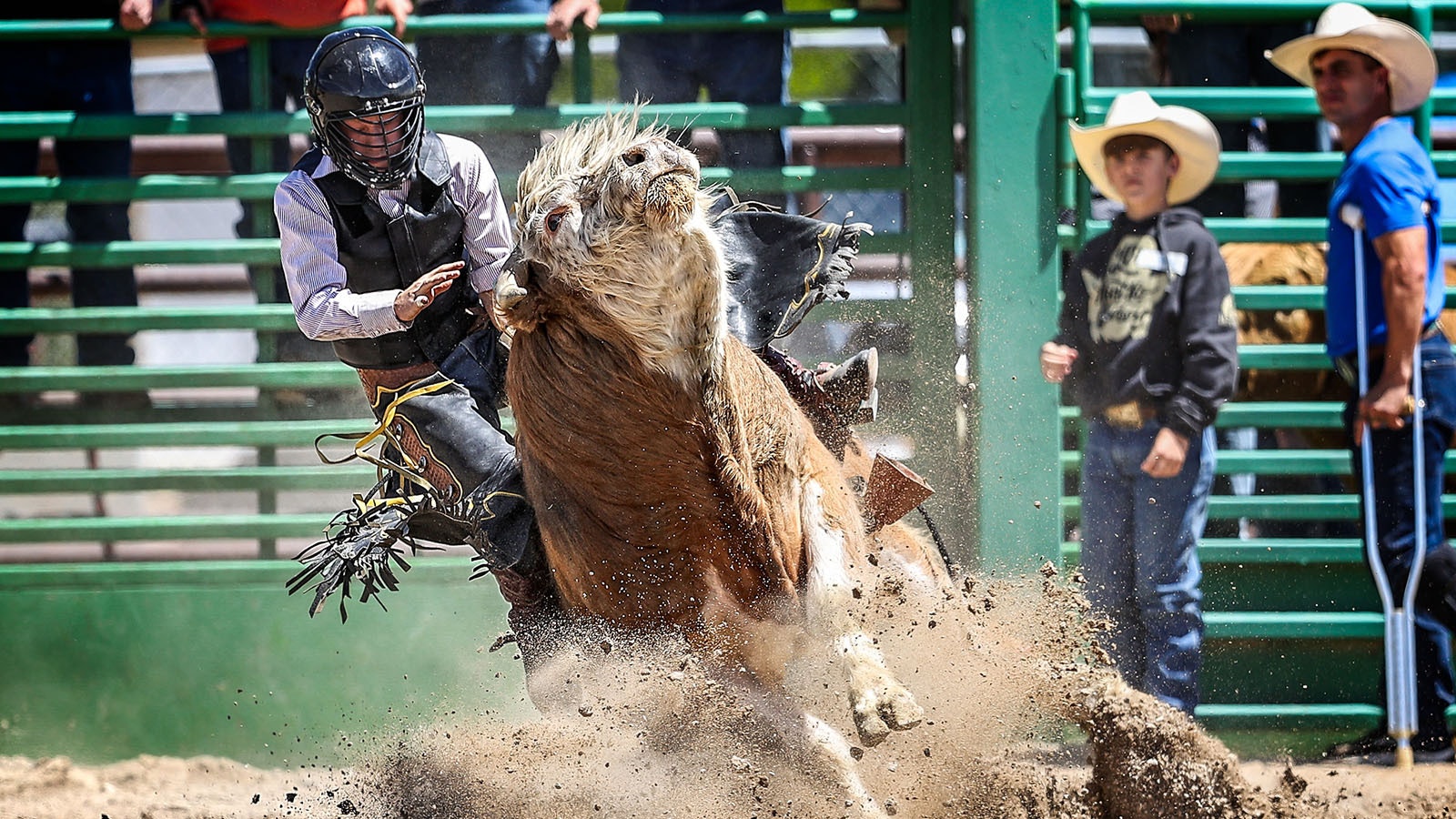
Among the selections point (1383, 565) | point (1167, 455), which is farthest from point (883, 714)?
point (1383, 565)

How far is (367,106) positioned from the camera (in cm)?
356

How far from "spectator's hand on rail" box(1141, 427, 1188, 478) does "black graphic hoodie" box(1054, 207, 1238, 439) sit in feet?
0.16

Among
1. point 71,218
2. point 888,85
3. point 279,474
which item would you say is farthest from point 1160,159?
point 71,218

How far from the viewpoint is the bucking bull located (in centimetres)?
275

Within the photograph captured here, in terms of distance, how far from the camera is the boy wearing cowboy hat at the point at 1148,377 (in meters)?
4.85

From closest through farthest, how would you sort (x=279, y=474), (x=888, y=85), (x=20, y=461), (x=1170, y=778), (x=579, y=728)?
(x=1170, y=778) < (x=579, y=728) < (x=279, y=474) < (x=888, y=85) < (x=20, y=461)

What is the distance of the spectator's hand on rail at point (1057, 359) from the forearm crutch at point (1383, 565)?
1088 millimetres

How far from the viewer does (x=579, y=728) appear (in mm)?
3633

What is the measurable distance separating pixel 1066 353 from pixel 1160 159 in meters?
0.89

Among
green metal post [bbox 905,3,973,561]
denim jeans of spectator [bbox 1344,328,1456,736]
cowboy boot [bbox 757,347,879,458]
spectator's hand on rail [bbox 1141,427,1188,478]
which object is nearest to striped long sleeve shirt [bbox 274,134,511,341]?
cowboy boot [bbox 757,347,879,458]

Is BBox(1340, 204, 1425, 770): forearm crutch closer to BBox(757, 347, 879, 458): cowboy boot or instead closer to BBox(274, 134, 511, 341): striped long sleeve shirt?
BBox(757, 347, 879, 458): cowboy boot

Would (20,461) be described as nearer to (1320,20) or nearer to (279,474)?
(279,474)

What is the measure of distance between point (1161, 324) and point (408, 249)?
2.86 meters

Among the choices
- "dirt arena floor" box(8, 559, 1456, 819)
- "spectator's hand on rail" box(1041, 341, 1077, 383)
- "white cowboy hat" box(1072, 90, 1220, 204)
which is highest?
"white cowboy hat" box(1072, 90, 1220, 204)
